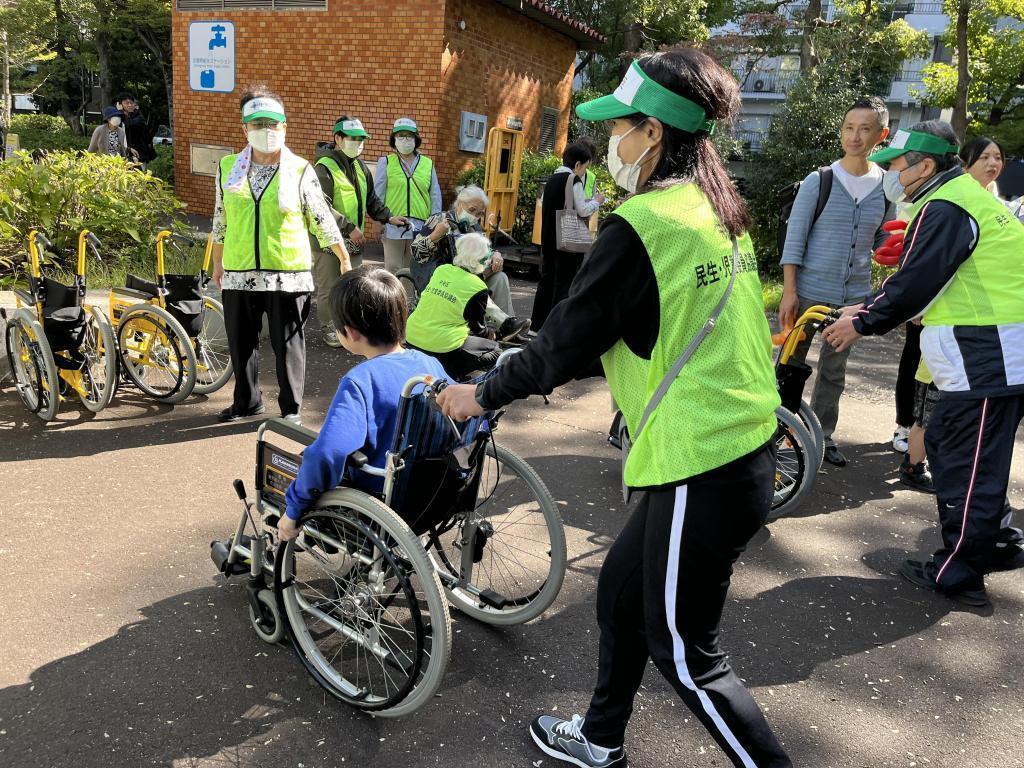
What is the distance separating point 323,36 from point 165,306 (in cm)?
892

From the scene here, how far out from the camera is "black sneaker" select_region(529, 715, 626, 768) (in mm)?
2311

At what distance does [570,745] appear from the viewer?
2.35 metres

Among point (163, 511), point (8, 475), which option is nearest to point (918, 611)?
point (163, 511)

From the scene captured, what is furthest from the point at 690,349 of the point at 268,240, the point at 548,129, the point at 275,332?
the point at 548,129

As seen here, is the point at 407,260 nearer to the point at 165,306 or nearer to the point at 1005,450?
the point at 165,306

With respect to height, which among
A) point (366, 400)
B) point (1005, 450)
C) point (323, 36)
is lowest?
point (1005, 450)

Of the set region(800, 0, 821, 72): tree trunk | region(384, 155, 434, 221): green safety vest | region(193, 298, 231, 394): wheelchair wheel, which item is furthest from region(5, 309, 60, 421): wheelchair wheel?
region(800, 0, 821, 72): tree trunk

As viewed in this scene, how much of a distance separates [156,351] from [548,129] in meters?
12.7

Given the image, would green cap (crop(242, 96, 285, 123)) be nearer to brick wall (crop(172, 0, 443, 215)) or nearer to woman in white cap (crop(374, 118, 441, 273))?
woman in white cap (crop(374, 118, 441, 273))

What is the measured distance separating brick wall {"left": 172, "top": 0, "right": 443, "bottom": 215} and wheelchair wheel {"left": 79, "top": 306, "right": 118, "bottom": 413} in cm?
817

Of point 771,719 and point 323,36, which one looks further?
point 323,36

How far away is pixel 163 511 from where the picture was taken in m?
3.82

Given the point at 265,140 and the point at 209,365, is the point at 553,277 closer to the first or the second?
the point at 209,365

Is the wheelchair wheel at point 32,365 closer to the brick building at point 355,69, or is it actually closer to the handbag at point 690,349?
the handbag at point 690,349
